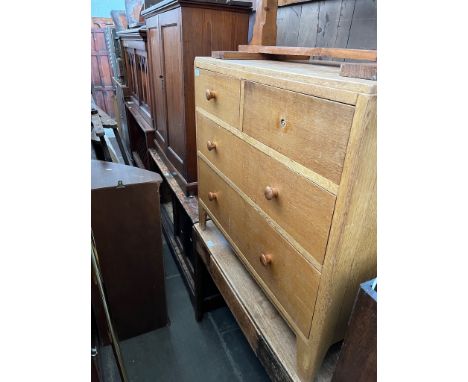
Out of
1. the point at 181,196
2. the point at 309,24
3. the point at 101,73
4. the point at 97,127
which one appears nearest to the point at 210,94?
the point at 309,24

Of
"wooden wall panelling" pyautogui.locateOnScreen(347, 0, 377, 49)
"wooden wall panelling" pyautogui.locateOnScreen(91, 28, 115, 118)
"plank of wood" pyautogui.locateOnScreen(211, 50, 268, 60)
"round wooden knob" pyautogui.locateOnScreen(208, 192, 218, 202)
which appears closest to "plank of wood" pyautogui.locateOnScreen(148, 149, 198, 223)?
"round wooden knob" pyautogui.locateOnScreen(208, 192, 218, 202)

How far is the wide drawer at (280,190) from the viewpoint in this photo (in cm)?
65

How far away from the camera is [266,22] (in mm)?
1140

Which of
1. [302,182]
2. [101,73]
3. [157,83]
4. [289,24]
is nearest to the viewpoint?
[302,182]

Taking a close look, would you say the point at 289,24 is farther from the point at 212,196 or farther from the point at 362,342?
the point at 362,342

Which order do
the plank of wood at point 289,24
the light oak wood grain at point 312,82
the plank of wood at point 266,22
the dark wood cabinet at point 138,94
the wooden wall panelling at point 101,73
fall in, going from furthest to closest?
the wooden wall panelling at point 101,73, the dark wood cabinet at point 138,94, the plank of wood at point 289,24, the plank of wood at point 266,22, the light oak wood grain at point 312,82

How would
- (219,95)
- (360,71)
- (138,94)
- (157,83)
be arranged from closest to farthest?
(360,71), (219,95), (157,83), (138,94)

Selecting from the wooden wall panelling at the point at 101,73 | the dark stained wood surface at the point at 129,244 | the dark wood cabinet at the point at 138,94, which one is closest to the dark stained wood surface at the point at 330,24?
the dark stained wood surface at the point at 129,244

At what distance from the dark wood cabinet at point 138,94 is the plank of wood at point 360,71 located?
2.08 meters

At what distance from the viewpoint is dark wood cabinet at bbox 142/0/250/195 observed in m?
1.42

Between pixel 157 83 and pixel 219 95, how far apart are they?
127cm

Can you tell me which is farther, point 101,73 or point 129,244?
point 101,73

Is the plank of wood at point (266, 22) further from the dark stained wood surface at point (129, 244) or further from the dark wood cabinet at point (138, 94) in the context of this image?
the dark wood cabinet at point (138, 94)
